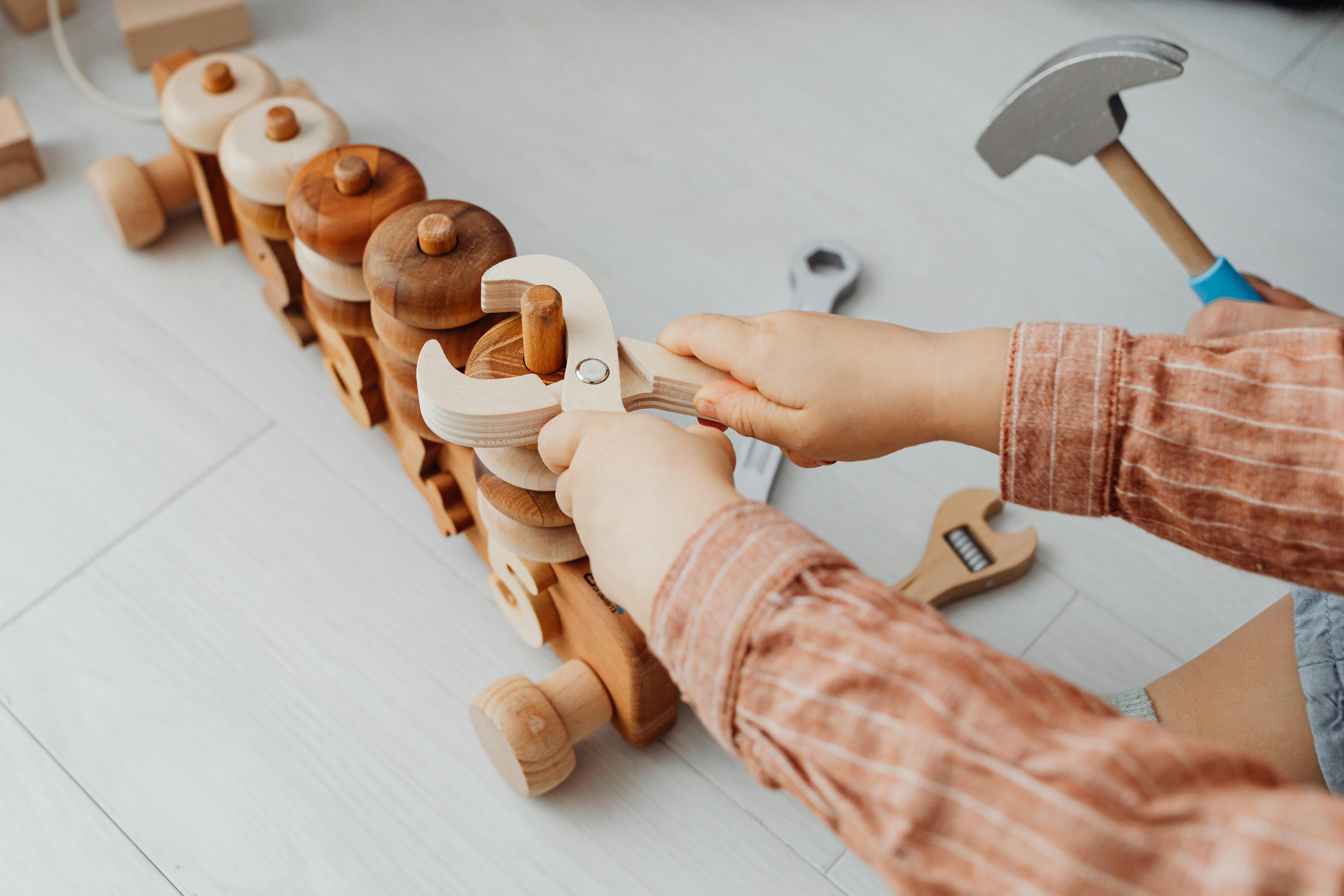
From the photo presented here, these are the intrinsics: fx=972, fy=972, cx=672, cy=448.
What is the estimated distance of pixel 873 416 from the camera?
455 mm

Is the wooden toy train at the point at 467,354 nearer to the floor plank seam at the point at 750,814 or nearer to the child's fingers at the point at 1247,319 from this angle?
the floor plank seam at the point at 750,814

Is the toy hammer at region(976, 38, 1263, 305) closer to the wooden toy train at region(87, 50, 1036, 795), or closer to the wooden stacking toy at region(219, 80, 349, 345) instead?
the wooden toy train at region(87, 50, 1036, 795)

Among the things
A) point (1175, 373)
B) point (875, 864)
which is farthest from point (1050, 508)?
point (875, 864)

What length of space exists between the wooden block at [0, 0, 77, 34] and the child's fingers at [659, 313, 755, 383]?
83 centimetres

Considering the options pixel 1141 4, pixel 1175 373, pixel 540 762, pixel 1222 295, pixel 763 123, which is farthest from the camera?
pixel 1141 4

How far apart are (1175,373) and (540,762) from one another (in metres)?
0.38

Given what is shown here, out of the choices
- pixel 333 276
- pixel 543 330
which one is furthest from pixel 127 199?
pixel 543 330

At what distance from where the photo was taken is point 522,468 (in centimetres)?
48

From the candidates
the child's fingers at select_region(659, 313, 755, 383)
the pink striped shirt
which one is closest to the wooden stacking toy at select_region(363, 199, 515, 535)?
the child's fingers at select_region(659, 313, 755, 383)

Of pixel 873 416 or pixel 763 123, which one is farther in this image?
pixel 763 123

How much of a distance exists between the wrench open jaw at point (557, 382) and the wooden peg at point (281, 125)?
24 centimetres

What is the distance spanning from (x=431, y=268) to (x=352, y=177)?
103 mm

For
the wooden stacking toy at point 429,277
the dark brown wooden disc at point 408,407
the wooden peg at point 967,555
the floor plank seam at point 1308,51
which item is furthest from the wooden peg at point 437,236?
the floor plank seam at point 1308,51

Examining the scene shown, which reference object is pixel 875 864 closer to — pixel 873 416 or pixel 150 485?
pixel 873 416
